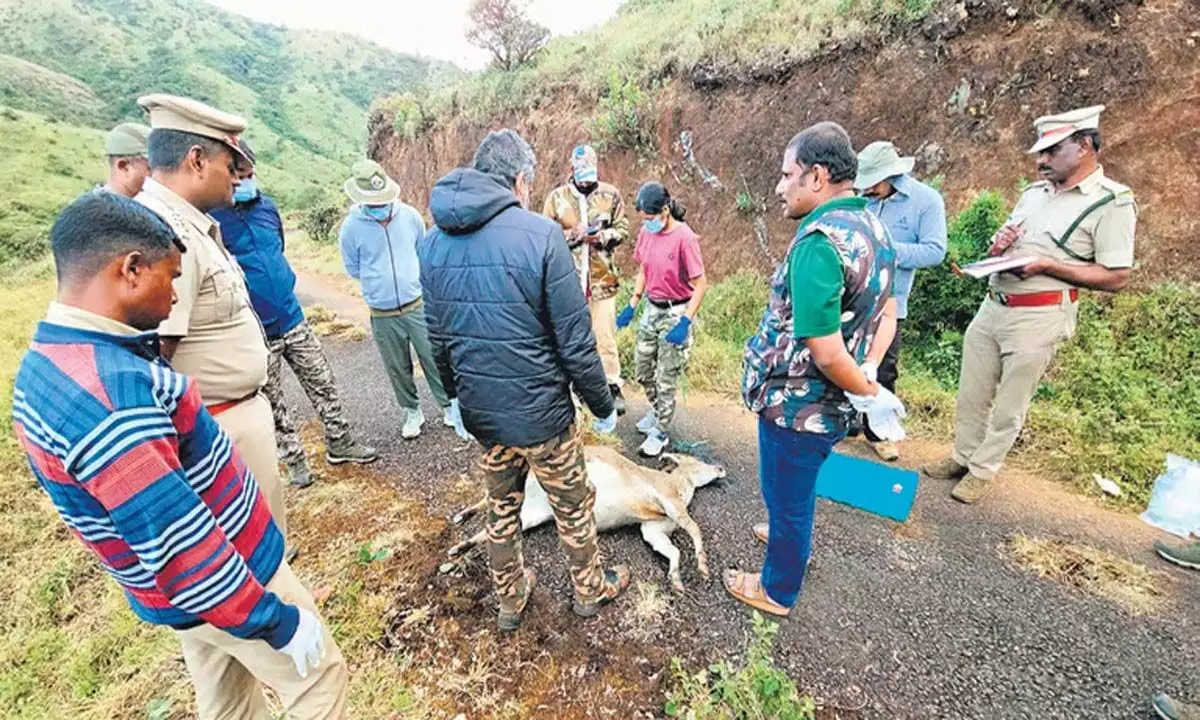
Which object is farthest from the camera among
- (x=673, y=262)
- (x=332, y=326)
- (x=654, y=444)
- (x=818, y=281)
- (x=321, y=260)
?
(x=321, y=260)

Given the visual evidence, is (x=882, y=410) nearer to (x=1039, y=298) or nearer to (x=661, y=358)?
(x=1039, y=298)

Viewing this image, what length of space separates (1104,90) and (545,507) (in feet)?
20.5

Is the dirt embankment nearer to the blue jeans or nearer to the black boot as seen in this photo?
the black boot

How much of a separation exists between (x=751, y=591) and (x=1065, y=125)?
2.86m

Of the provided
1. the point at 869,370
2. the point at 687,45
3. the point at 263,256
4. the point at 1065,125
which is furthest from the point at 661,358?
the point at 687,45

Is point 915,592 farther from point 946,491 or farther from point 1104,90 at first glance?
point 1104,90

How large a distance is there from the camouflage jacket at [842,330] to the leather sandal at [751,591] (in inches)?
38.8

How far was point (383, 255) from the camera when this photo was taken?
13.0 feet

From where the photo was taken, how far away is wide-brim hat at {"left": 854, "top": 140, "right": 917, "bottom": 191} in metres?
3.23

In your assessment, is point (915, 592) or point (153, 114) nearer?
point (153, 114)

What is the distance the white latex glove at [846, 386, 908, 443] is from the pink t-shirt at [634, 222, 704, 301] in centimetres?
181

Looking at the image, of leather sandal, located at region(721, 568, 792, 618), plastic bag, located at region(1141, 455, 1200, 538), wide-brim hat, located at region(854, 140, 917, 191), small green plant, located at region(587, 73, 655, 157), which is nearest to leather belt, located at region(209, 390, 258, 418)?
leather sandal, located at region(721, 568, 792, 618)

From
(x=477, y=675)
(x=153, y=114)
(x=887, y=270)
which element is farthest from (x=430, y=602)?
(x=887, y=270)

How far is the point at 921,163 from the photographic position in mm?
5676
